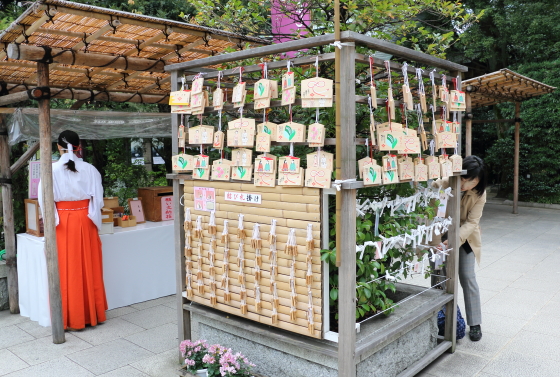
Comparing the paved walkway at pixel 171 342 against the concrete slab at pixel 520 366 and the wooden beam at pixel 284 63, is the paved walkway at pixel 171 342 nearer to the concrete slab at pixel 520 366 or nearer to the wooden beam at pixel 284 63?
the concrete slab at pixel 520 366

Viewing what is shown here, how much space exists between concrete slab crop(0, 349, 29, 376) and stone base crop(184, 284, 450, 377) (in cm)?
147

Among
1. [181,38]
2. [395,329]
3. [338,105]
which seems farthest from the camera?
[181,38]

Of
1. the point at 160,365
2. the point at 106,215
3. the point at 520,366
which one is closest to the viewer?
the point at 520,366

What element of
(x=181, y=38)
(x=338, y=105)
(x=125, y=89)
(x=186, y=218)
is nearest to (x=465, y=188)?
(x=338, y=105)

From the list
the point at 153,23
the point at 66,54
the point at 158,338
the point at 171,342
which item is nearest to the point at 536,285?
the point at 171,342

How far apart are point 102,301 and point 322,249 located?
2980mm

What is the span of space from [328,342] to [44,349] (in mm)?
2768

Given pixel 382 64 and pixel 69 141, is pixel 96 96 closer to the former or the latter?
pixel 69 141

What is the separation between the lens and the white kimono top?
446 centimetres

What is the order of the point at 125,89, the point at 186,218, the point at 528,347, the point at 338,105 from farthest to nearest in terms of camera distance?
the point at 125,89, the point at 528,347, the point at 186,218, the point at 338,105

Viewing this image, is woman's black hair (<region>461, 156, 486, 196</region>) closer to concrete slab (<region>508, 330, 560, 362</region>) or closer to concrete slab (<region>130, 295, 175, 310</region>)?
concrete slab (<region>508, 330, 560, 362</region>)

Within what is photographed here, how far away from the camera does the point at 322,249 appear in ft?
8.75

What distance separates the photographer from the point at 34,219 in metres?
4.79

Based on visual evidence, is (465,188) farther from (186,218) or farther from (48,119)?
(48,119)
